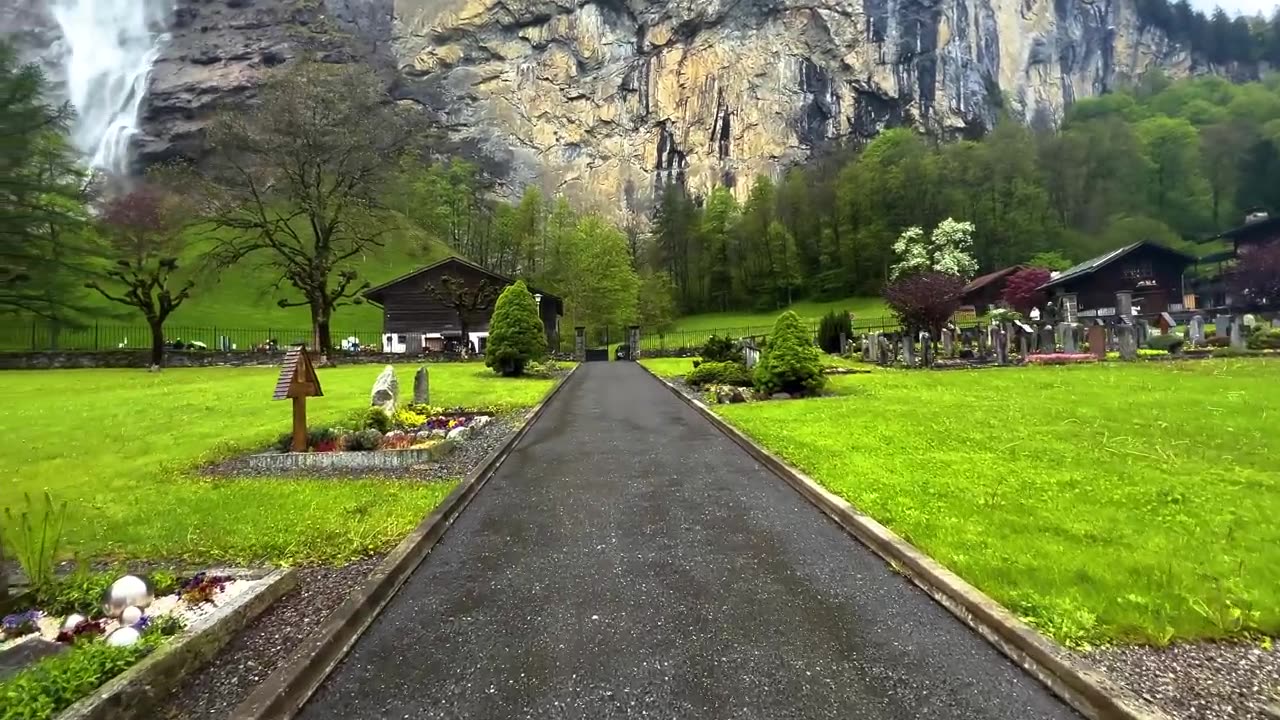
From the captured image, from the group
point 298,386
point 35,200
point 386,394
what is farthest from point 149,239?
point 35,200

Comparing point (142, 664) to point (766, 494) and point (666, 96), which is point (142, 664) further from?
point (666, 96)

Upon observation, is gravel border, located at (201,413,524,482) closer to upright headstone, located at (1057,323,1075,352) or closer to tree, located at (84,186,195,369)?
upright headstone, located at (1057,323,1075,352)

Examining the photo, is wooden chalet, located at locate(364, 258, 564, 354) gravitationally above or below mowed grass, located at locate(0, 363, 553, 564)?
above

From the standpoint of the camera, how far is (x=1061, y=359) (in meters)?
24.2

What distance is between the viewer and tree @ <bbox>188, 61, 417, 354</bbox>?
1425 inches

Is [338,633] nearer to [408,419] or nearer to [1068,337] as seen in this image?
[408,419]

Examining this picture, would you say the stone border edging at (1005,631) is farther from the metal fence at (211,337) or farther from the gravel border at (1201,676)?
the metal fence at (211,337)

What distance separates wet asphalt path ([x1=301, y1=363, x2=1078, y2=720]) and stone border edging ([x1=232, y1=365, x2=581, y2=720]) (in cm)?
9

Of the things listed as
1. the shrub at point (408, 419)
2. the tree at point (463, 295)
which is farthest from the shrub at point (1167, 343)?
the tree at point (463, 295)

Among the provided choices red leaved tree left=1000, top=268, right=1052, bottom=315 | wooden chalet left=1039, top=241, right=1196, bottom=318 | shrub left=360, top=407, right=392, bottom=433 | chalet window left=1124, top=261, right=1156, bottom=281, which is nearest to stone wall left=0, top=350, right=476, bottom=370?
shrub left=360, top=407, right=392, bottom=433

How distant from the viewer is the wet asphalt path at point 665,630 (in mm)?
3424

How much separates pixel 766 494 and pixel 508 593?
3.57 m

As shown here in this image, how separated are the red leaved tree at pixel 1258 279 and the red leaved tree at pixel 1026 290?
10.5 m

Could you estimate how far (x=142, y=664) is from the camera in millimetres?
3410
